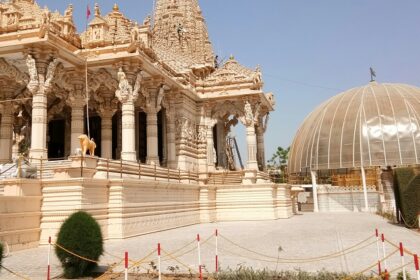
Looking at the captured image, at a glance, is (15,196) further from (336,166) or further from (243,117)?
(336,166)

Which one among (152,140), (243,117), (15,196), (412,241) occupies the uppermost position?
(243,117)

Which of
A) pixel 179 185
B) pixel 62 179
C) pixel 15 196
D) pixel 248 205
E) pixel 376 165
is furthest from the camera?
pixel 376 165

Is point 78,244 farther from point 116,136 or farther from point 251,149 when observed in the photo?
point 116,136

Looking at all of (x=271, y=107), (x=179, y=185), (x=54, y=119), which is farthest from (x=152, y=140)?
(x=271, y=107)

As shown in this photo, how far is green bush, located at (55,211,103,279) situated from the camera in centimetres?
749

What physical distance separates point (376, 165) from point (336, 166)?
3443mm

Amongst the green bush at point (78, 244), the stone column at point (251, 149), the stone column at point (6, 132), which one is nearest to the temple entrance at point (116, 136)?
the stone column at point (6, 132)

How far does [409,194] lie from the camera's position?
17.2 metres

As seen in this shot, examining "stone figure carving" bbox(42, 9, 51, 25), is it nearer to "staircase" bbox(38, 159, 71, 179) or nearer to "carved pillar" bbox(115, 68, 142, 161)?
"carved pillar" bbox(115, 68, 142, 161)

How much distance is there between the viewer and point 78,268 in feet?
24.8

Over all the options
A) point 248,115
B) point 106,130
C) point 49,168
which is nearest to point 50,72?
point 49,168

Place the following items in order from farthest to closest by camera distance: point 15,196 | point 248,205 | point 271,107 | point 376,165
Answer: point 376,165
point 271,107
point 248,205
point 15,196

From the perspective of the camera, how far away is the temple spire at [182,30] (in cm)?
2980

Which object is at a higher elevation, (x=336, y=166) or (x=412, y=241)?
(x=336, y=166)
